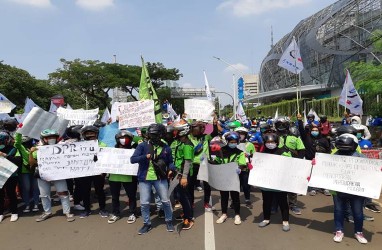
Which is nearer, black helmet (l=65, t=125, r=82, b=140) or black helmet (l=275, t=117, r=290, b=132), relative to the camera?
black helmet (l=275, t=117, r=290, b=132)

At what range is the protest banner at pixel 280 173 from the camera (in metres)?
5.02

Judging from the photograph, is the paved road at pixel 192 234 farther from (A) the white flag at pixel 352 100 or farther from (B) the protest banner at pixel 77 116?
(A) the white flag at pixel 352 100

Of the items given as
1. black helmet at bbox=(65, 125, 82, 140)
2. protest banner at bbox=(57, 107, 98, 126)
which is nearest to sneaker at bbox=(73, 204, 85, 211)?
black helmet at bbox=(65, 125, 82, 140)

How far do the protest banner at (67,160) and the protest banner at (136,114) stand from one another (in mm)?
1372

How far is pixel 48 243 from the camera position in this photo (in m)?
4.83

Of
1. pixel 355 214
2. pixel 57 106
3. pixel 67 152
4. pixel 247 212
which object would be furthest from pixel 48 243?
pixel 57 106

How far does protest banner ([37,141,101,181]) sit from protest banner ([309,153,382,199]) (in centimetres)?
374

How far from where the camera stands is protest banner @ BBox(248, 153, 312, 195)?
197 inches

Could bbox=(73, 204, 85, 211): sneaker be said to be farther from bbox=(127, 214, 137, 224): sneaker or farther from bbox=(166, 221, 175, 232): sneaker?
bbox=(166, 221, 175, 232): sneaker

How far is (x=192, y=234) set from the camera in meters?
5.09

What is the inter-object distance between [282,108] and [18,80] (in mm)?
33987

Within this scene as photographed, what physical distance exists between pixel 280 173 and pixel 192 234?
1.64 meters

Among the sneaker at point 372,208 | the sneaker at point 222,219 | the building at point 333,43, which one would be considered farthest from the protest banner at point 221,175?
the building at point 333,43

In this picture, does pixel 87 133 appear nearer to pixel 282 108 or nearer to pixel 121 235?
pixel 121 235
